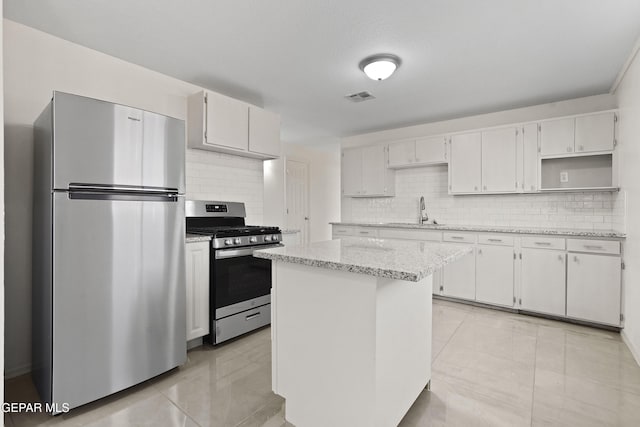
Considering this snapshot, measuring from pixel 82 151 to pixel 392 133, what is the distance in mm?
4181

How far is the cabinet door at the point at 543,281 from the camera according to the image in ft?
10.6

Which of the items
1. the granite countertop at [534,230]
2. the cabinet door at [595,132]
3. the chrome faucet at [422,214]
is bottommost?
the granite countertop at [534,230]

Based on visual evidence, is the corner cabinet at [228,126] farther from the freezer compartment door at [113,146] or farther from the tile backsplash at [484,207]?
the tile backsplash at [484,207]

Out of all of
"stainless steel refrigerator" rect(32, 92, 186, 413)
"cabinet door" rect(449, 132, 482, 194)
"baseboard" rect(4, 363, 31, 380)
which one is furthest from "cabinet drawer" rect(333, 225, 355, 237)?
"baseboard" rect(4, 363, 31, 380)

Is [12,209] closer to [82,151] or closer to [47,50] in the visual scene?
[82,151]

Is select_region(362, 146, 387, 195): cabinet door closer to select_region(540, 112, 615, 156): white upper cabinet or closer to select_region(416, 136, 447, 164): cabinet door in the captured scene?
select_region(416, 136, 447, 164): cabinet door

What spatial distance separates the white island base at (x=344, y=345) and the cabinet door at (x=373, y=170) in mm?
3176

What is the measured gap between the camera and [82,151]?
180cm

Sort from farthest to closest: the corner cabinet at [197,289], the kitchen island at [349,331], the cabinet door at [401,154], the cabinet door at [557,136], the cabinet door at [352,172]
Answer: the cabinet door at [352,172] < the cabinet door at [401,154] < the cabinet door at [557,136] < the corner cabinet at [197,289] < the kitchen island at [349,331]

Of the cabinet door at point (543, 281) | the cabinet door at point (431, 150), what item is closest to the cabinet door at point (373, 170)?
the cabinet door at point (431, 150)

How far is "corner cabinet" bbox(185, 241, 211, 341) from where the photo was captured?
2516 millimetres

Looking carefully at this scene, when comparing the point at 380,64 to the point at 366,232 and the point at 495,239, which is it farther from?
the point at 366,232

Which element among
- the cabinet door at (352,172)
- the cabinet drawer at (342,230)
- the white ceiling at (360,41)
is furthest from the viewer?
the cabinet door at (352,172)

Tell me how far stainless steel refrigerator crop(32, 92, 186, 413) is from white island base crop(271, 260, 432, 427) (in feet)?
2.99
